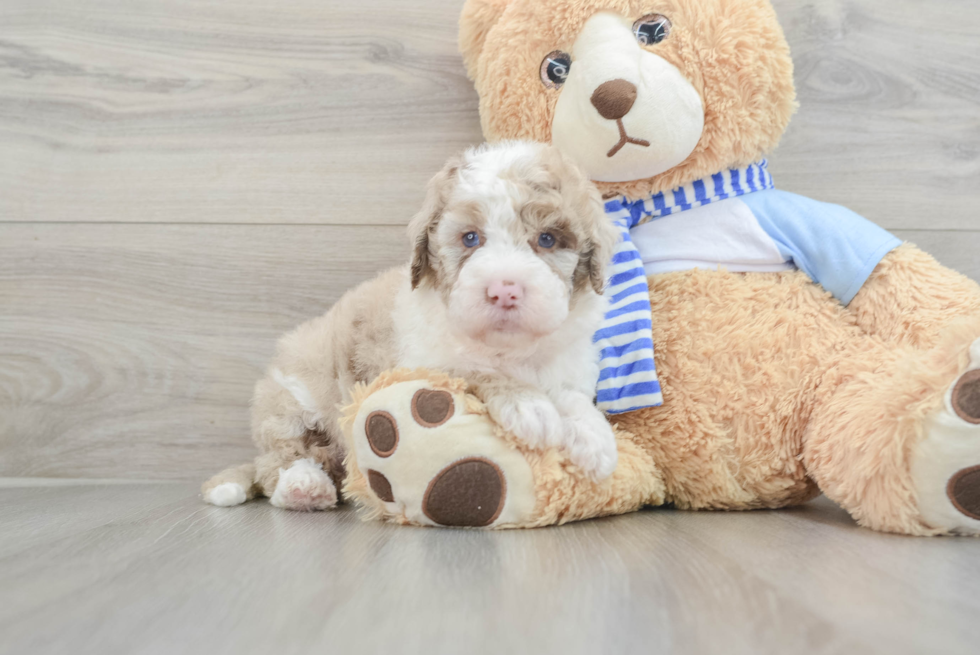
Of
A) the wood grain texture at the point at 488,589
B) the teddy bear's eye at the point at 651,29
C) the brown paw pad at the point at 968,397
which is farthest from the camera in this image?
the teddy bear's eye at the point at 651,29

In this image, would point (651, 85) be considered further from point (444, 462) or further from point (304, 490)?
point (304, 490)

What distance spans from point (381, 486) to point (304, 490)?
0.31m

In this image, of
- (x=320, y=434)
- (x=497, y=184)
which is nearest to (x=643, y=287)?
(x=497, y=184)

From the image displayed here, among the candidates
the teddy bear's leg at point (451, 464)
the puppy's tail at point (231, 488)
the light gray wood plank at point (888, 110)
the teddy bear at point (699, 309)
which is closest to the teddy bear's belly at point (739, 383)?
the teddy bear at point (699, 309)

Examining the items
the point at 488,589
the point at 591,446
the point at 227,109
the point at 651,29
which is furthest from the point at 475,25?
the point at 488,589

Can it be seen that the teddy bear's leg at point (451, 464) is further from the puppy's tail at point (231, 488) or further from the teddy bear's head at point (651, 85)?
the teddy bear's head at point (651, 85)

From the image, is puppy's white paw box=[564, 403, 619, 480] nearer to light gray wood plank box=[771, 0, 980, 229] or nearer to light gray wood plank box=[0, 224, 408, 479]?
light gray wood plank box=[0, 224, 408, 479]

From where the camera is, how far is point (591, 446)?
→ 110 centimetres

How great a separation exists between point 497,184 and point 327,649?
2.41ft

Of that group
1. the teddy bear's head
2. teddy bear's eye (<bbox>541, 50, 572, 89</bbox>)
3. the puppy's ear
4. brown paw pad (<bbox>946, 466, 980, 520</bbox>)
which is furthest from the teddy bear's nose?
brown paw pad (<bbox>946, 466, 980, 520</bbox>)

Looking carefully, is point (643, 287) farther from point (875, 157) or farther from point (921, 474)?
point (875, 157)

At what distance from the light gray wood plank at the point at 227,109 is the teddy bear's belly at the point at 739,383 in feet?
2.53

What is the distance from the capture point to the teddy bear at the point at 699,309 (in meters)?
1.07

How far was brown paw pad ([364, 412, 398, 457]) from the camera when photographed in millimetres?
1069
